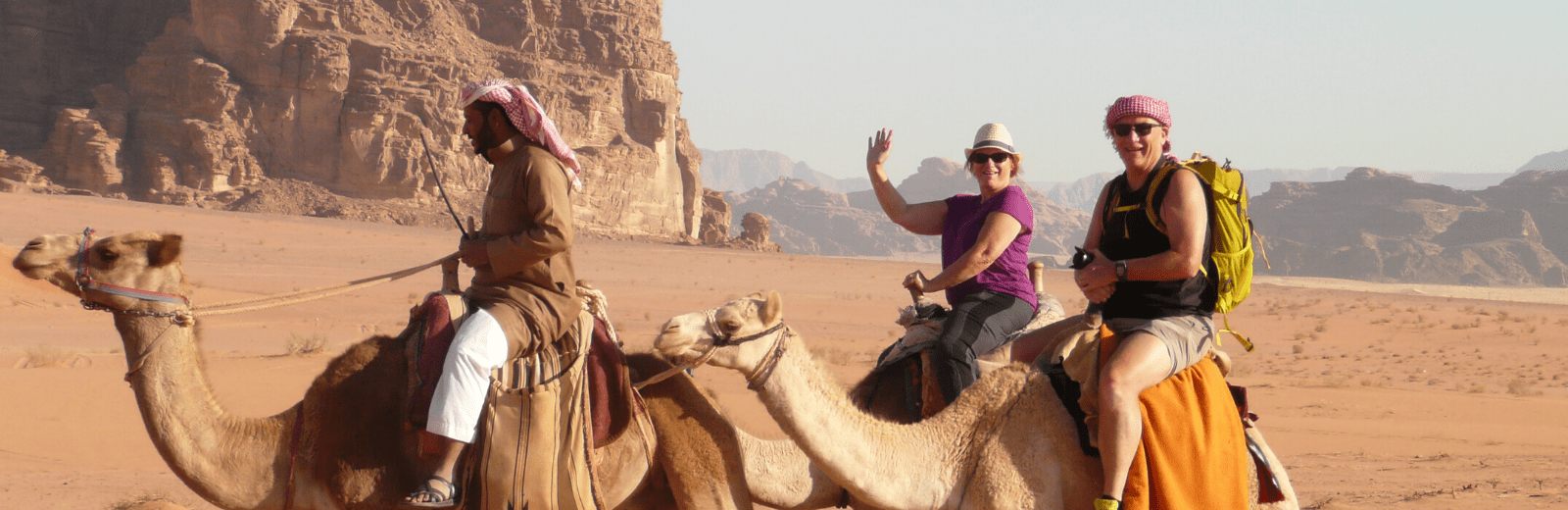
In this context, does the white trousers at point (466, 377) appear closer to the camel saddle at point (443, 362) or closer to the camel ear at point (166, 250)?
the camel saddle at point (443, 362)

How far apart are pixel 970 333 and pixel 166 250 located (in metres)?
3.46

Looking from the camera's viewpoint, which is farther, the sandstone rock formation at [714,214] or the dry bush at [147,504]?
the sandstone rock formation at [714,214]

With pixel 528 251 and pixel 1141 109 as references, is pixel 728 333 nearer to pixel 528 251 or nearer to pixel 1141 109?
pixel 528 251

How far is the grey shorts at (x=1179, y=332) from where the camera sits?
437 centimetres

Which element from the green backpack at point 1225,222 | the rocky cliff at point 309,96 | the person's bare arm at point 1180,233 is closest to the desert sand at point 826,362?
the person's bare arm at point 1180,233

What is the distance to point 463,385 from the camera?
4.21m

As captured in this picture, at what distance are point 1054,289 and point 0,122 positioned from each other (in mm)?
65265

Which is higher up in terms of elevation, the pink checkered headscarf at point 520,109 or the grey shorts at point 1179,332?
the pink checkered headscarf at point 520,109

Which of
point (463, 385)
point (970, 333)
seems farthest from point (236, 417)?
point (970, 333)

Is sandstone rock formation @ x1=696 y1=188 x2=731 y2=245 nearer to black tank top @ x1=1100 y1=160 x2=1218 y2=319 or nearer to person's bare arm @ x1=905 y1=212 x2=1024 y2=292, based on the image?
person's bare arm @ x1=905 y1=212 x2=1024 y2=292

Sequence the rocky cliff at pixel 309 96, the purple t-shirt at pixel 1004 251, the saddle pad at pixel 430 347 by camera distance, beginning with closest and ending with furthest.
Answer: the saddle pad at pixel 430 347 → the purple t-shirt at pixel 1004 251 → the rocky cliff at pixel 309 96

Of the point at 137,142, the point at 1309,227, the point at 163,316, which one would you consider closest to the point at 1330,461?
the point at 163,316

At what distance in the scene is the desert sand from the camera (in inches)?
376

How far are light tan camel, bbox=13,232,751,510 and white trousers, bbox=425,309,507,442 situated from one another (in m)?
0.33
